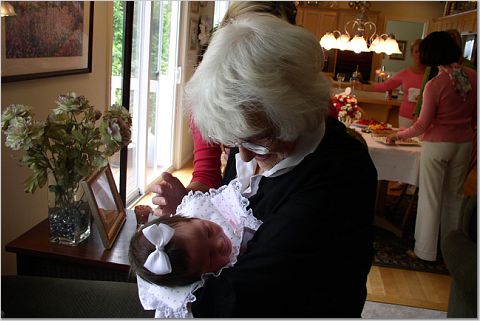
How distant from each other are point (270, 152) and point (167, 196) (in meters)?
0.49

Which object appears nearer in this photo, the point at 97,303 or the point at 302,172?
the point at 302,172

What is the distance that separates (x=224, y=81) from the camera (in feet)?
2.94

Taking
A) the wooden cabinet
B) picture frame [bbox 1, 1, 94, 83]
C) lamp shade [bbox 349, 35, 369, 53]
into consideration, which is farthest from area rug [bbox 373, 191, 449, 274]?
the wooden cabinet

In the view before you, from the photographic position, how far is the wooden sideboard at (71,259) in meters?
1.42

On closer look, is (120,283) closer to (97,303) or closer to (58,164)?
(97,303)

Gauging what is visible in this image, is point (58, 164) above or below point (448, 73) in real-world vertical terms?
below

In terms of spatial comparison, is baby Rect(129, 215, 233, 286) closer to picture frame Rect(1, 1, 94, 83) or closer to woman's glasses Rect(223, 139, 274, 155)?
woman's glasses Rect(223, 139, 274, 155)

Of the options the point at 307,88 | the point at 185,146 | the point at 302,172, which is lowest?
the point at 185,146

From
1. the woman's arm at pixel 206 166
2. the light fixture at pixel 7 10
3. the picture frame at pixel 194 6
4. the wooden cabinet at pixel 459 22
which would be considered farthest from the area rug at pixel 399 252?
the wooden cabinet at pixel 459 22

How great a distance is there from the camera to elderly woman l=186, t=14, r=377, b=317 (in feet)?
2.92

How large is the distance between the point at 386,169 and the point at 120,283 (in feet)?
7.04

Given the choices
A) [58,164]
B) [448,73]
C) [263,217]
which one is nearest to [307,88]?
[263,217]

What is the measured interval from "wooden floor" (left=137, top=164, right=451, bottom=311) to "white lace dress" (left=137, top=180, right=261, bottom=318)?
1660 mm

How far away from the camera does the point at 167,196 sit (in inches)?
54.9
